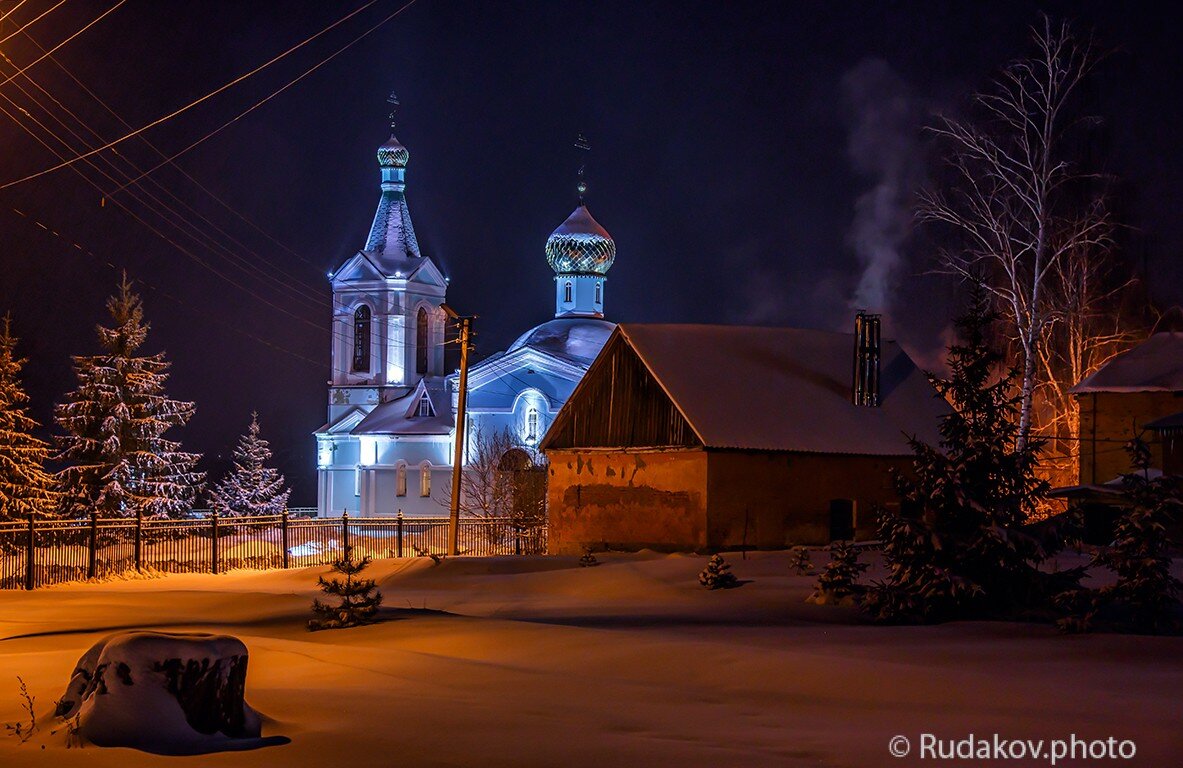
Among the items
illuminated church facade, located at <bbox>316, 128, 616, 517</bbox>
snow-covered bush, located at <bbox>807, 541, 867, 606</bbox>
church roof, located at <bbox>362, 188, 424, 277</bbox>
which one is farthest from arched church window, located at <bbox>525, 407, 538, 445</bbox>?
snow-covered bush, located at <bbox>807, 541, 867, 606</bbox>

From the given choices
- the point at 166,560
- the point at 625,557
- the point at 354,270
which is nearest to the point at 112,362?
the point at 166,560

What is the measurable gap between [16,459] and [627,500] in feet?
62.8

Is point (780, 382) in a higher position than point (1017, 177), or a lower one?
lower

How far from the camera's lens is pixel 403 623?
1806cm

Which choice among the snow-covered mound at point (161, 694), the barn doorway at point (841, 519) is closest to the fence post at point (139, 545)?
the barn doorway at point (841, 519)

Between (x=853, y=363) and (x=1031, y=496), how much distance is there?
2072 cm

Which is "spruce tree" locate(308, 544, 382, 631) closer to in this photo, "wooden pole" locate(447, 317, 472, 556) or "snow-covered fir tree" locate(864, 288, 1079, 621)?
"snow-covered fir tree" locate(864, 288, 1079, 621)

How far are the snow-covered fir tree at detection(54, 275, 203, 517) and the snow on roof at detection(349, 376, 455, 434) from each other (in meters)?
23.8

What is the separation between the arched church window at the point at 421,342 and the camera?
258 feet

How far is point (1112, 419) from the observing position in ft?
151

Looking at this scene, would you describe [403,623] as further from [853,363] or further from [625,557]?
[853,363]

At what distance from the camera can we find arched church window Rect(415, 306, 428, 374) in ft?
258

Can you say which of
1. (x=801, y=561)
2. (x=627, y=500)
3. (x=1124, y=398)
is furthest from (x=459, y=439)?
(x=1124, y=398)

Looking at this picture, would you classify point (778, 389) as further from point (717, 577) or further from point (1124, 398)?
point (1124, 398)
